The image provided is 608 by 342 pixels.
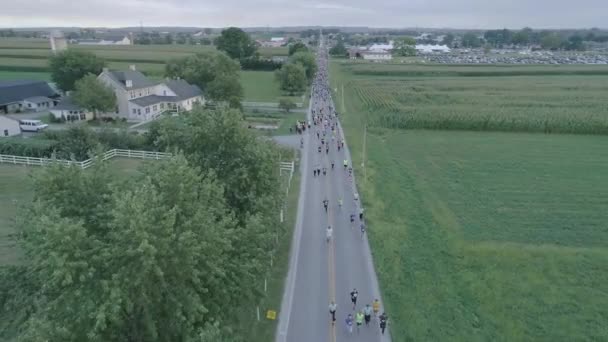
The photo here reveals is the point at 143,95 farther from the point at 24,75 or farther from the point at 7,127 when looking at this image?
the point at 24,75

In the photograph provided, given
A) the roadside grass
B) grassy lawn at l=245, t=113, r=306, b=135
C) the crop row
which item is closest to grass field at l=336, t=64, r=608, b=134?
the crop row

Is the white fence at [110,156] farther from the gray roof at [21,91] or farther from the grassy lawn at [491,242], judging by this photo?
the gray roof at [21,91]

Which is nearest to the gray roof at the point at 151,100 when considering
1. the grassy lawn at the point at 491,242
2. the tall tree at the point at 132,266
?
the grassy lawn at the point at 491,242

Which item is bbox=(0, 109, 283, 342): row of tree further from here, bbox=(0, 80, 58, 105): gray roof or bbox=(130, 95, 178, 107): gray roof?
bbox=(0, 80, 58, 105): gray roof

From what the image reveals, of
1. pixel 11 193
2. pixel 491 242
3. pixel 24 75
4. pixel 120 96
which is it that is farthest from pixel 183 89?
pixel 24 75

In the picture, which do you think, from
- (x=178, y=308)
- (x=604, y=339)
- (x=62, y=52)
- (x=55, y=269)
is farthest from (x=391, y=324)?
(x=62, y=52)
